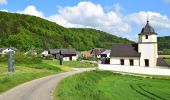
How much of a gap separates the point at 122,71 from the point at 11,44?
103m

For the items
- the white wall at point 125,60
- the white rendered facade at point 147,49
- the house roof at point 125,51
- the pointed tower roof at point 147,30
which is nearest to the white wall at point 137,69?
the white wall at point 125,60

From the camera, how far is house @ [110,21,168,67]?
6138 centimetres

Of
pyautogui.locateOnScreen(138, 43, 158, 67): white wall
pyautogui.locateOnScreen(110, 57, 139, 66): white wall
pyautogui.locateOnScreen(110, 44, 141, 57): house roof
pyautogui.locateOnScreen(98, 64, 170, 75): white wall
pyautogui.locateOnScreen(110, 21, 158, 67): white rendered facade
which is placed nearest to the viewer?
pyautogui.locateOnScreen(98, 64, 170, 75): white wall

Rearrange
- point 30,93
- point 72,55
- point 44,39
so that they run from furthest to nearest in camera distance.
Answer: point 44,39 < point 72,55 < point 30,93

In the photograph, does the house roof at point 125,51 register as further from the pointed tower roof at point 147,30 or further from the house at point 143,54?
the pointed tower roof at point 147,30

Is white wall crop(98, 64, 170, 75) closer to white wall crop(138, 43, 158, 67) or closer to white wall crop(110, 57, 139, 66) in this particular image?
white wall crop(110, 57, 139, 66)

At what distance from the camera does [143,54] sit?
61.9 metres

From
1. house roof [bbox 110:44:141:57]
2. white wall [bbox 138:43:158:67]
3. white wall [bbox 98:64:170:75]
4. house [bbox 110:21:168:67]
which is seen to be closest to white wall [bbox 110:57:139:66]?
house [bbox 110:21:168:67]

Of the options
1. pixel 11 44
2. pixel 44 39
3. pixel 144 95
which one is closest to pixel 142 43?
pixel 144 95

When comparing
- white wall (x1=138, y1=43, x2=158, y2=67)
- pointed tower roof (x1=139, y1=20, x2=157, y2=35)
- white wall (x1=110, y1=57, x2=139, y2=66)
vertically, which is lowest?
white wall (x1=110, y1=57, x2=139, y2=66)

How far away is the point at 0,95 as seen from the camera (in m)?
21.8

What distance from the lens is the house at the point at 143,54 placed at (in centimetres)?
6138

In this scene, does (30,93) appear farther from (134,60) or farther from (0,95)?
(134,60)

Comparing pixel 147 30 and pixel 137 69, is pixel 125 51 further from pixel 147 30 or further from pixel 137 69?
pixel 137 69
